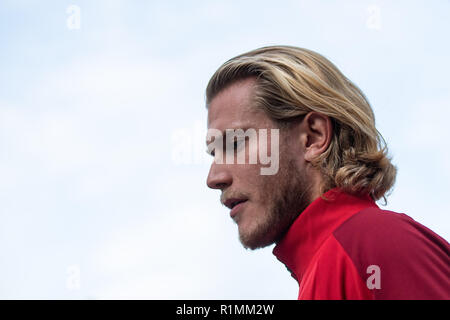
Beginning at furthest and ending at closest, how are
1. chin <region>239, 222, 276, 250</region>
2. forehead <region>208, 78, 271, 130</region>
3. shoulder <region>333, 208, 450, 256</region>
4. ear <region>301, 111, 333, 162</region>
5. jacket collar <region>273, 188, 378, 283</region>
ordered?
forehead <region>208, 78, 271, 130</region>, ear <region>301, 111, 333, 162</region>, chin <region>239, 222, 276, 250</region>, jacket collar <region>273, 188, 378, 283</region>, shoulder <region>333, 208, 450, 256</region>

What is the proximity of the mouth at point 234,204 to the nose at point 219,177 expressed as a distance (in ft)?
0.30

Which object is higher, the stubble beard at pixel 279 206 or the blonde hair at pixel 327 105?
the blonde hair at pixel 327 105

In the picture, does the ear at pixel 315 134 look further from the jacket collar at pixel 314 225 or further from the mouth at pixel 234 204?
the mouth at pixel 234 204

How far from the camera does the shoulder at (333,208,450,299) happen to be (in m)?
2.38

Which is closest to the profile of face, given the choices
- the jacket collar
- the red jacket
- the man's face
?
the man's face

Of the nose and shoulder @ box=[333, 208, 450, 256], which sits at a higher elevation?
the nose

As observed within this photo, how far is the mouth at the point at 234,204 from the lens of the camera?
127 inches

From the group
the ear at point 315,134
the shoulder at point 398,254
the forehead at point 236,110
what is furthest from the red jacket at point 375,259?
the forehead at point 236,110

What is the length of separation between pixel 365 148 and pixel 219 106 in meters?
0.94

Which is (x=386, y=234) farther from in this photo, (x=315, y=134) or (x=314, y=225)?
(x=315, y=134)

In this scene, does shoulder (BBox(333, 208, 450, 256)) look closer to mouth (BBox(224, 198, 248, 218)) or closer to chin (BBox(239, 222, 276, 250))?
chin (BBox(239, 222, 276, 250))
